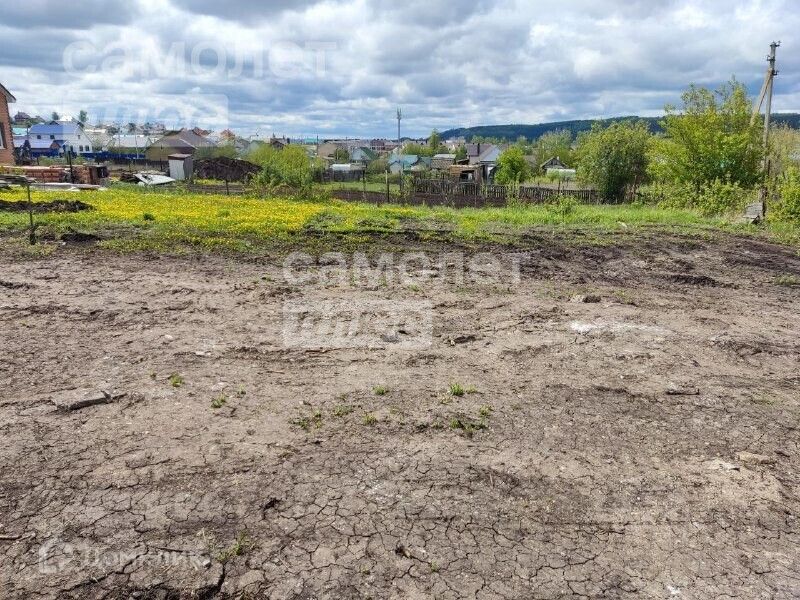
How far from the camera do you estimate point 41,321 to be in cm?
619

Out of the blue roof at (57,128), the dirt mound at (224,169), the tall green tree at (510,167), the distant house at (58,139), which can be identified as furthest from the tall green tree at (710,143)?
the blue roof at (57,128)

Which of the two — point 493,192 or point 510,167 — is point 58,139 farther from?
point 493,192

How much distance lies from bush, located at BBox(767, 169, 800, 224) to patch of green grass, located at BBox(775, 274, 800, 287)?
5979 mm

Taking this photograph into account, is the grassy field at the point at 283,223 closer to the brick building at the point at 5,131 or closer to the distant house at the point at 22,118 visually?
the brick building at the point at 5,131

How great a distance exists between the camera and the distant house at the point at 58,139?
6128 centimetres

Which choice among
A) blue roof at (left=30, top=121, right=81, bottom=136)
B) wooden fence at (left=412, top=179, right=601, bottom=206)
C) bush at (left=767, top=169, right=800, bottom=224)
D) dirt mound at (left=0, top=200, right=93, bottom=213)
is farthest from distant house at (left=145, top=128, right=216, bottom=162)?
bush at (left=767, top=169, right=800, bottom=224)

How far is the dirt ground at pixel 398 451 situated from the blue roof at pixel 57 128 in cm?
7008

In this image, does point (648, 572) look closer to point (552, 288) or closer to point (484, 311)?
point (484, 311)

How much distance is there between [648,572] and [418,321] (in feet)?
13.5

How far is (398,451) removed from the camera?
12.6 feet

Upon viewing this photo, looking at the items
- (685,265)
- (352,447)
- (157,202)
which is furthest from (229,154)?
(352,447)

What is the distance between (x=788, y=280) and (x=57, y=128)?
3177 inches

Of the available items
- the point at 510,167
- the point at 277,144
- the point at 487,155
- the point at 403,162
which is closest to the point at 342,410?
the point at 510,167

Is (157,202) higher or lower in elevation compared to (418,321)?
higher
